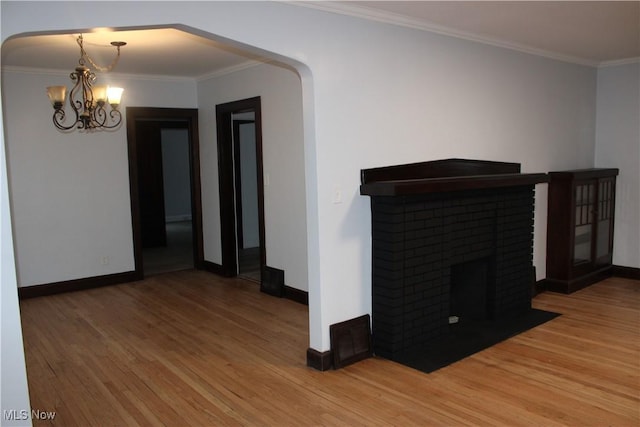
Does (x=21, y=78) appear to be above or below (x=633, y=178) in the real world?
above

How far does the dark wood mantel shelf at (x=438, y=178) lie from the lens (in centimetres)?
347

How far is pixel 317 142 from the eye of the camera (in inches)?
134

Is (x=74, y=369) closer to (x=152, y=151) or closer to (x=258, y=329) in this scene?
(x=258, y=329)

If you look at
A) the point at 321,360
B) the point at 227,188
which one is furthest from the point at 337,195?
the point at 227,188

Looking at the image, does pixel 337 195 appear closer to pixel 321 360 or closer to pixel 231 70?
pixel 321 360

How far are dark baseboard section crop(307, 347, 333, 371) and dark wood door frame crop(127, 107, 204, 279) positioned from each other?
339 cm

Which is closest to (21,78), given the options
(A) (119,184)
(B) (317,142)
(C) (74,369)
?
(A) (119,184)

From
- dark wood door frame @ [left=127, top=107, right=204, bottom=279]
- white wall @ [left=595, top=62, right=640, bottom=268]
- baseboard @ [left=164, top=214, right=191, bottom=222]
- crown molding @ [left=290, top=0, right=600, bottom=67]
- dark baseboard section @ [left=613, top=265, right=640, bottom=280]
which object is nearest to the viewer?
crown molding @ [left=290, top=0, right=600, bottom=67]

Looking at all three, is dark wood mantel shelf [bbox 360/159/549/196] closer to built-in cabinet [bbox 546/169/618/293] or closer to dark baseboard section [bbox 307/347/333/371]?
built-in cabinet [bbox 546/169/618/293]

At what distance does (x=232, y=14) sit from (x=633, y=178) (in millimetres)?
4962

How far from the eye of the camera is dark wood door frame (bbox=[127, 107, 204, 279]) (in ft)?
19.9

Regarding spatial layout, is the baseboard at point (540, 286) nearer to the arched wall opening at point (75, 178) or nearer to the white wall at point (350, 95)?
the white wall at point (350, 95)

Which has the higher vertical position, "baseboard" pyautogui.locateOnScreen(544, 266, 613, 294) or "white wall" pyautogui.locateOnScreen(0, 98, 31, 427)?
"white wall" pyautogui.locateOnScreen(0, 98, 31, 427)

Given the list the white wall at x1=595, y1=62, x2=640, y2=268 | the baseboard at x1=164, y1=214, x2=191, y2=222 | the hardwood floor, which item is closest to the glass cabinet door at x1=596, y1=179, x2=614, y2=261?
the white wall at x1=595, y1=62, x2=640, y2=268
